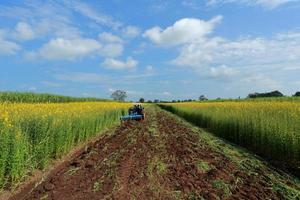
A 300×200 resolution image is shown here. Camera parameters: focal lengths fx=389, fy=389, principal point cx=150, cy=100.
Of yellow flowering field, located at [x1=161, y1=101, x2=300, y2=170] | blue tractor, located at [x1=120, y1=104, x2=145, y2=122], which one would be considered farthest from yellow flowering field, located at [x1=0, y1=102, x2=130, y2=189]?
blue tractor, located at [x1=120, y1=104, x2=145, y2=122]

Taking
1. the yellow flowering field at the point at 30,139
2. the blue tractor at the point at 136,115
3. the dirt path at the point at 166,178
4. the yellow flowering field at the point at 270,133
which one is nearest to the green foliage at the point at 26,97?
the blue tractor at the point at 136,115

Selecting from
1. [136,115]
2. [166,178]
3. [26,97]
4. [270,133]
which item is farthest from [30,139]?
[26,97]

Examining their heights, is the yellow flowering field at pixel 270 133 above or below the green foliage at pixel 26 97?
below

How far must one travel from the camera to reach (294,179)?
9.84 m

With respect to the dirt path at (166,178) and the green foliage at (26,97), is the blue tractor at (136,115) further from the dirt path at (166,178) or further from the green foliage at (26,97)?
the dirt path at (166,178)

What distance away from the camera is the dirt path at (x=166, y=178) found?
25.8 ft

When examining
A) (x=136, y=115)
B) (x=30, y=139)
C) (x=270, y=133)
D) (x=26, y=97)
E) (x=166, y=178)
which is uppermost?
(x=26, y=97)

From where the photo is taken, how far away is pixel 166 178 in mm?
9086

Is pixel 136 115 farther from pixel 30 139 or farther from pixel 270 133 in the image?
pixel 30 139

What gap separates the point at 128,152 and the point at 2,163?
5195mm

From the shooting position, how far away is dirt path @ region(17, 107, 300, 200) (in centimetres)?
786

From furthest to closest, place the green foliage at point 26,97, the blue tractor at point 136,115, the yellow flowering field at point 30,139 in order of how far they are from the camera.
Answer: the blue tractor at point 136,115
the green foliage at point 26,97
the yellow flowering field at point 30,139

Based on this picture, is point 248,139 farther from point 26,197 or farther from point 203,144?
point 26,197

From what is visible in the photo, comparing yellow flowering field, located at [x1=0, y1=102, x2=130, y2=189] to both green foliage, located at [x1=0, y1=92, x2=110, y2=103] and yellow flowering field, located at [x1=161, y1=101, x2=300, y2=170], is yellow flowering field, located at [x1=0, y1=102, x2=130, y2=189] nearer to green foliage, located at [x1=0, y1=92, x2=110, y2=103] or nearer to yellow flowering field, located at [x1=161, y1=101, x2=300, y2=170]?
yellow flowering field, located at [x1=161, y1=101, x2=300, y2=170]
